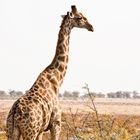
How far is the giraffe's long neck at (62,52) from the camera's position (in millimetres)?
13047

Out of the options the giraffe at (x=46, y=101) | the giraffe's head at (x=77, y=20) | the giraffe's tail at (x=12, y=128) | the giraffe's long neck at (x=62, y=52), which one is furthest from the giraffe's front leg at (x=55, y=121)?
the giraffe's head at (x=77, y=20)

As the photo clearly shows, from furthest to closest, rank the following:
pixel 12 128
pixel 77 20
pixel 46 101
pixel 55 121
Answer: pixel 77 20 < pixel 55 121 < pixel 46 101 < pixel 12 128

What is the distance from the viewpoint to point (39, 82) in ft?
40.9

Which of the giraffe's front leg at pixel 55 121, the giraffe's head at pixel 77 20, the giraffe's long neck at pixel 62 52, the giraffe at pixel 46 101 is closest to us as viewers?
the giraffe at pixel 46 101

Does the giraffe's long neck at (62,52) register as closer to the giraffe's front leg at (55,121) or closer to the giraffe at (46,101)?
the giraffe at (46,101)

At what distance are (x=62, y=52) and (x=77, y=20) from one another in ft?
2.25

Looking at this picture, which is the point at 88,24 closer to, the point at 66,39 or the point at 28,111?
the point at 66,39

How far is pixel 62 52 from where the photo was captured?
13.3m

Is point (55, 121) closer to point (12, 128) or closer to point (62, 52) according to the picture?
point (12, 128)

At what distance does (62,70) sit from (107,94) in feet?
428

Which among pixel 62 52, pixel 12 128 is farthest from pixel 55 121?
pixel 62 52

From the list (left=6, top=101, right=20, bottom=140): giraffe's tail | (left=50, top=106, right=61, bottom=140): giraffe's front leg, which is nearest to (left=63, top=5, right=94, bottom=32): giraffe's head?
(left=50, top=106, right=61, bottom=140): giraffe's front leg

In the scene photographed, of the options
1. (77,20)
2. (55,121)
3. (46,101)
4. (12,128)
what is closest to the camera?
(12,128)

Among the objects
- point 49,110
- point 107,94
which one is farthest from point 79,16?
point 107,94
